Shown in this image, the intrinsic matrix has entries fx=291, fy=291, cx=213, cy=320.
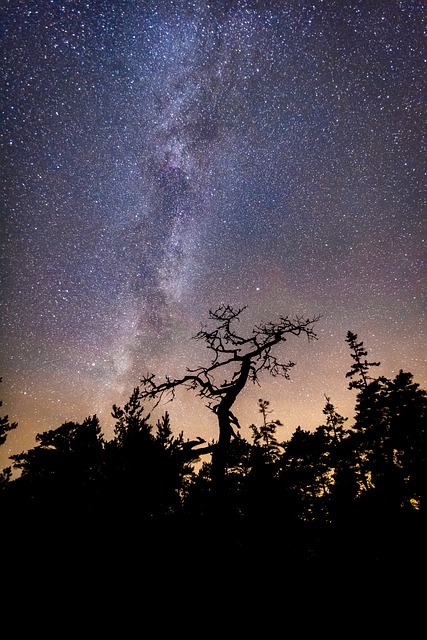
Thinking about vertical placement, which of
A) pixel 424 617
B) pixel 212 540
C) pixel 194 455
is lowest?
pixel 424 617

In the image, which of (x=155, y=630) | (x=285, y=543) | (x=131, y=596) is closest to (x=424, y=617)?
(x=285, y=543)

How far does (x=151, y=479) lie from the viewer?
387 inches

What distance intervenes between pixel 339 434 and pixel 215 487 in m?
36.4

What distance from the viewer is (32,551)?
22.9 feet

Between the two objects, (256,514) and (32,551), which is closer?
(32,551)

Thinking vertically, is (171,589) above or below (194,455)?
below

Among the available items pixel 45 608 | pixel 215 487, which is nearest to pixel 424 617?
pixel 215 487

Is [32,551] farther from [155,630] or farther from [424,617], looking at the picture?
[424,617]

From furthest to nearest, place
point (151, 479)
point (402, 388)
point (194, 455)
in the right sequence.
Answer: point (402, 388)
point (151, 479)
point (194, 455)

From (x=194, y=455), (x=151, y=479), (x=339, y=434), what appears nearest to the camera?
(x=194, y=455)

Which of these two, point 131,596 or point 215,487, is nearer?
point 131,596

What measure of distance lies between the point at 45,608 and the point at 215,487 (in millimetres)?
4393

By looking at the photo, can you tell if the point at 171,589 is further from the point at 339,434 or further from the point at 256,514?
the point at 339,434

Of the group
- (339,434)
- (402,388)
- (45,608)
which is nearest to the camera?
(45,608)
